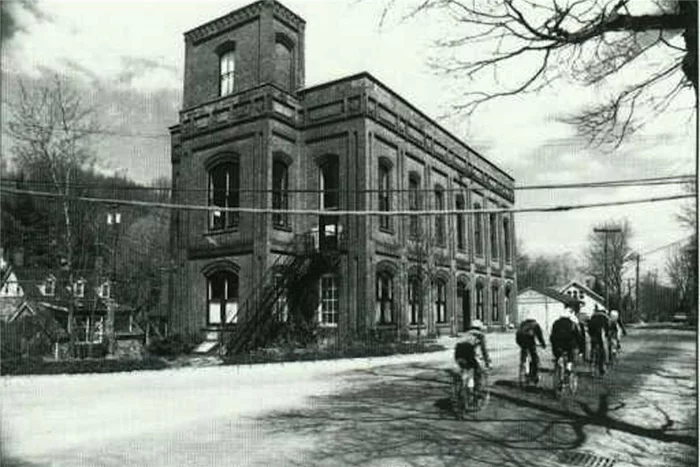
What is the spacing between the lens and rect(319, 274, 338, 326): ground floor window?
19.4 meters

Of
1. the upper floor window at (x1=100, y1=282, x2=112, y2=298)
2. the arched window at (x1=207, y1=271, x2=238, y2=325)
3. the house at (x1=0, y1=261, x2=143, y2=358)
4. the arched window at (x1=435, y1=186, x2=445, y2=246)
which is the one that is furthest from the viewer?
the arched window at (x1=435, y1=186, x2=445, y2=246)

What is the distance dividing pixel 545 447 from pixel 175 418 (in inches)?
202

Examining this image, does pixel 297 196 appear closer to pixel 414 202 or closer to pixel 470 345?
pixel 470 345

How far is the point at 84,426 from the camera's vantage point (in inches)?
342

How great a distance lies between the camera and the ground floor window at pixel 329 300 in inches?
762

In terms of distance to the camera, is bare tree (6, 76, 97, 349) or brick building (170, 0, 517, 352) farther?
brick building (170, 0, 517, 352)

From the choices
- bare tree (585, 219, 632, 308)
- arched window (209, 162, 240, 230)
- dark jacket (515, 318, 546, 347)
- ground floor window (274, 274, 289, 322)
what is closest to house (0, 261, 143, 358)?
arched window (209, 162, 240, 230)

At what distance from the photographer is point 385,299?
2220 centimetres

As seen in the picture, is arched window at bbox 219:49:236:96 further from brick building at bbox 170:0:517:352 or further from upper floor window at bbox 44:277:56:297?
upper floor window at bbox 44:277:56:297

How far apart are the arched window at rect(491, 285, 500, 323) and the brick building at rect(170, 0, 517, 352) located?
10.2 metres

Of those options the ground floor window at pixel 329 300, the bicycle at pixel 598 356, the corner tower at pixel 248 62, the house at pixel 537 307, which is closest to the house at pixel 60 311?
the corner tower at pixel 248 62

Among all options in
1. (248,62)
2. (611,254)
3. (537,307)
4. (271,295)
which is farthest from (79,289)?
(537,307)

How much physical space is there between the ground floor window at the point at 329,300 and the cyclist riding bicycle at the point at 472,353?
9.47 m

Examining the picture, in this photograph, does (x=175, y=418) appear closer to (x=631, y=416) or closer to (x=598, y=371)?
(x=631, y=416)
